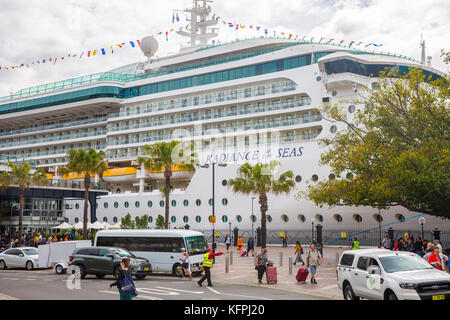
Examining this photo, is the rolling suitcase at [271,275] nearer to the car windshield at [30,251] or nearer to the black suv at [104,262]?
the black suv at [104,262]

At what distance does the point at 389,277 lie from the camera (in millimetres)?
10688

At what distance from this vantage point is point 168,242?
20.8 m

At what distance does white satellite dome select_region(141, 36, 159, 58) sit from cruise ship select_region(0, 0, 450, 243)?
0.11m

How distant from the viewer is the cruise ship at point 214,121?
2940 centimetres

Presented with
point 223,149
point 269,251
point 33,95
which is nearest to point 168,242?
point 269,251

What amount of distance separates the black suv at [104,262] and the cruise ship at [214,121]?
31.6 feet

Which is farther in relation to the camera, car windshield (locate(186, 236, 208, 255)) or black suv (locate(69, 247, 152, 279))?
car windshield (locate(186, 236, 208, 255))

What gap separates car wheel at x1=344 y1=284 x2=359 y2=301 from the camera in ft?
40.1

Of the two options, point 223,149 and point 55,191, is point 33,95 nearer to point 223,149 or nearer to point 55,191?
point 55,191

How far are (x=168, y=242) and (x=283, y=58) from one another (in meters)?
20.8

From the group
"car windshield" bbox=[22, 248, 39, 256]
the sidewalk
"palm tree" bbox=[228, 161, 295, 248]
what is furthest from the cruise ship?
"car windshield" bbox=[22, 248, 39, 256]

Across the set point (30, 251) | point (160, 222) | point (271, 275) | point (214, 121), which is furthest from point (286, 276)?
point (214, 121)

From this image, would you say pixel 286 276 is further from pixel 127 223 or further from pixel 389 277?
pixel 127 223

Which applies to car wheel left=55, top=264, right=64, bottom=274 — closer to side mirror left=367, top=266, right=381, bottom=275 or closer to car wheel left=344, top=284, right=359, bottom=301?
car wheel left=344, top=284, right=359, bottom=301
